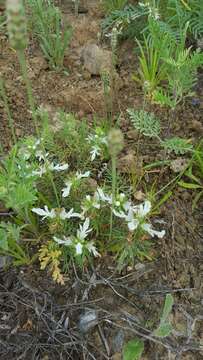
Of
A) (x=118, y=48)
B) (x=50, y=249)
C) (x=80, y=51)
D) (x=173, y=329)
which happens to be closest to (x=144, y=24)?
(x=118, y=48)

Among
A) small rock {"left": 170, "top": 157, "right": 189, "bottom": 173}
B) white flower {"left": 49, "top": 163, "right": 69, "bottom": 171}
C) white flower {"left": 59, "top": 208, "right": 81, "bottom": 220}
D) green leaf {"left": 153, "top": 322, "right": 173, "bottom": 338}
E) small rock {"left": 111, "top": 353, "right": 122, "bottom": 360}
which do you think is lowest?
small rock {"left": 111, "top": 353, "right": 122, "bottom": 360}

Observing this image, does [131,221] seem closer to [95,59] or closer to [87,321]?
[87,321]

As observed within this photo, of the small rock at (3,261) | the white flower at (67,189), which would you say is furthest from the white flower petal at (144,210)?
the small rock at (3,261)

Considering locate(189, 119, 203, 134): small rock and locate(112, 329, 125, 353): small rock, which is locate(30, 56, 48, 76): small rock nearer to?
locate(189, 119, 203, 134): small rock

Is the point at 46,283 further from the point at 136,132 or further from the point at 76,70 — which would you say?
the point at 76,70

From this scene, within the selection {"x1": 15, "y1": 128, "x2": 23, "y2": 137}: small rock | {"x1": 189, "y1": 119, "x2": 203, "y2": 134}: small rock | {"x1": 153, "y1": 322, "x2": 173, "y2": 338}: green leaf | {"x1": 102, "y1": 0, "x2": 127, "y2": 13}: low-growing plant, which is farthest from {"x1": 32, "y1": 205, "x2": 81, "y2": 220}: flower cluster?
{"x1": 102, "y1": 0, "x2": 127, "y2": 13}: low-growing plant
